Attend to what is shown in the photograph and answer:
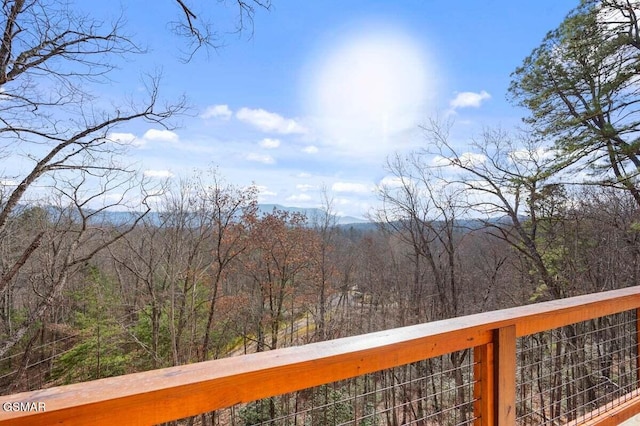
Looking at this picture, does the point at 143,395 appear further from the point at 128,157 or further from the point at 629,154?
the point at 629,154

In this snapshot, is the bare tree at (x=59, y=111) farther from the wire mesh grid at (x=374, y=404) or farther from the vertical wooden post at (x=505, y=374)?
the vertical wooden post at (x=505, y=374)

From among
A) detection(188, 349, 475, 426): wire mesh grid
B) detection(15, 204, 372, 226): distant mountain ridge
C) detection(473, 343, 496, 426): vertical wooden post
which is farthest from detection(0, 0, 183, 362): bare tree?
detection(473, 343, 496, 426): vertical wooden post

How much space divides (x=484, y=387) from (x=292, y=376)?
70cm

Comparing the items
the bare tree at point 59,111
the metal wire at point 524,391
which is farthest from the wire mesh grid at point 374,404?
the bare tree at point 59,111

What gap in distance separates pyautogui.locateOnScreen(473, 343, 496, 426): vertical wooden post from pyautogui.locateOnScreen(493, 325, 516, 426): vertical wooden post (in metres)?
0.02

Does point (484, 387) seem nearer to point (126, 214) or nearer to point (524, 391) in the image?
point (524, 391)

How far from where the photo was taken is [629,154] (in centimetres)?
746

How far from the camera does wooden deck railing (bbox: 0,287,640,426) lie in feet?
1.70

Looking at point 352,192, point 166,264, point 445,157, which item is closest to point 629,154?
point 445,157

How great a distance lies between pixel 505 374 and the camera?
3.53 feet

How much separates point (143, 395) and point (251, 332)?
12.6 meters

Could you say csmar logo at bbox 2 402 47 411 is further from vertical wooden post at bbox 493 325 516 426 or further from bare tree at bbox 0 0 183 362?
bare tree at bbox 0 0 183 362

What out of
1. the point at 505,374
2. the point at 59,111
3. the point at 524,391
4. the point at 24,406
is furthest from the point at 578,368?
the point at 59,111

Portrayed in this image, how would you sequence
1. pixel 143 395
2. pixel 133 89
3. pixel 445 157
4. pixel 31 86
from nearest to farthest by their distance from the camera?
pixel 143 395 → pixel 31 86 → pixel 133 89 → pixel 445 157
